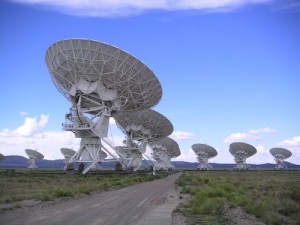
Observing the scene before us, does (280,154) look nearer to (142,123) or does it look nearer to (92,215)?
(142,123)

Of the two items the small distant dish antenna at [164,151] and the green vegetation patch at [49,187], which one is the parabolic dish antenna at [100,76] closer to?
the green vegetation patch at [49,187]

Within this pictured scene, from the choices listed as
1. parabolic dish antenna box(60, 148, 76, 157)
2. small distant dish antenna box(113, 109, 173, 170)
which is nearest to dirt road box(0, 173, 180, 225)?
small distant dish antenna box(113, 109, 173, 170)

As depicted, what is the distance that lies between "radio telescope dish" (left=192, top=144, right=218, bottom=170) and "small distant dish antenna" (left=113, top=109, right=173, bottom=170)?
39979mm

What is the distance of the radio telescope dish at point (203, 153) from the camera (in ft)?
368

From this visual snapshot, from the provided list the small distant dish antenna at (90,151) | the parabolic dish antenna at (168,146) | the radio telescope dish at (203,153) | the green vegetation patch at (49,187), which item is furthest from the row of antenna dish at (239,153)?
the green vegetation patch at (49,187)

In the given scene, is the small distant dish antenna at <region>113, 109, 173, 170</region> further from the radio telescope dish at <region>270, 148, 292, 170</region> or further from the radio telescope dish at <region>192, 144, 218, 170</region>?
the radio telescope dish at <region>270, 148, 292, 170</region>

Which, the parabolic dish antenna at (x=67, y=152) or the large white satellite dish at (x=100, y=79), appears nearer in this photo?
the large white satellite dish at (x=100, y=79)

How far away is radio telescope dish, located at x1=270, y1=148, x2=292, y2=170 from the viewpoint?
11880 centimetres

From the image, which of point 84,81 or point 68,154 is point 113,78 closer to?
point 84,81

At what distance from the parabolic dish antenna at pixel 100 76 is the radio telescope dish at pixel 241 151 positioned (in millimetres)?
62332

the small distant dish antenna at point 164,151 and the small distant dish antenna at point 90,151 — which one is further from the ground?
the small distant dish antenna at point 164,151

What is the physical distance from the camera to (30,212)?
1571 centimetres

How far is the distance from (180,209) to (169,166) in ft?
335

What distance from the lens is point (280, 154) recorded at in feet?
400
